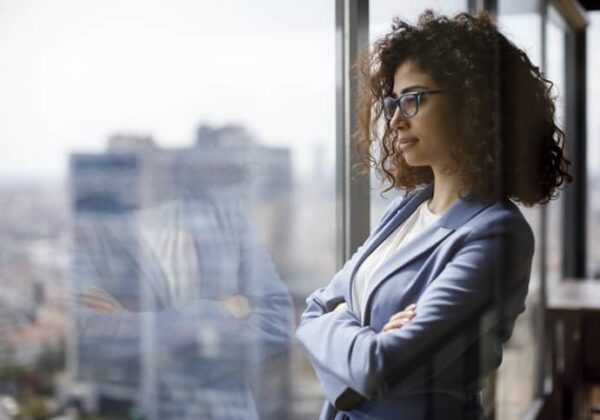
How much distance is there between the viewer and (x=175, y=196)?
4.03ft

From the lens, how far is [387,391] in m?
1.24

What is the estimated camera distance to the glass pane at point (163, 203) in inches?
40.3

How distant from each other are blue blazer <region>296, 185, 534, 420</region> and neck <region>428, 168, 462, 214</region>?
0.6 inches

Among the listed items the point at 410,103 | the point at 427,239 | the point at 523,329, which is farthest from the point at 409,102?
the point at 523,329

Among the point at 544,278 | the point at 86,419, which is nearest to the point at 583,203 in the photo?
the point at 544,278

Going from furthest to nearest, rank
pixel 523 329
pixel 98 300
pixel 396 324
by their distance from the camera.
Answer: pixel 523 329 < pixel 396 324 < pixel 98 300

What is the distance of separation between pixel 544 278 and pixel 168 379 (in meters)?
1.71

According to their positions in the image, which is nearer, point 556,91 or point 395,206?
point 395,206

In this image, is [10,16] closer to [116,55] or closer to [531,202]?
[116,55]

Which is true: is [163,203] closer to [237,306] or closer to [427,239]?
[237,306]

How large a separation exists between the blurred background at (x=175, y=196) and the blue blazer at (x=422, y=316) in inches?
3.8

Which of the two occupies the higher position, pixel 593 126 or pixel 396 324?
pixel 593 126

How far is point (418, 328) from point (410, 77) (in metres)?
0.42


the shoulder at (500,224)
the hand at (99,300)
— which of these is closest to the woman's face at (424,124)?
the shoulder at (500,224)
